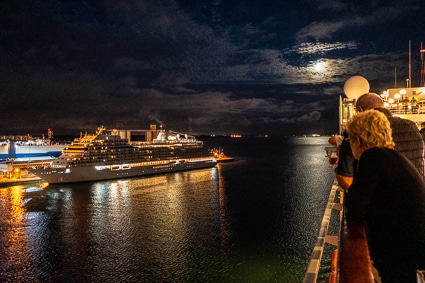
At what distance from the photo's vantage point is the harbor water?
551 inches

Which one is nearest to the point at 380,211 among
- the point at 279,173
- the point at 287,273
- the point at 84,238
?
the point at 287,273

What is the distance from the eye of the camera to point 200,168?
174 ft

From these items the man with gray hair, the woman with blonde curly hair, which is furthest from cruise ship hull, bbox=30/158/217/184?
the woman with blonde curly hair

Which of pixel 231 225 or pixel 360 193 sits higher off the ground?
pixel 360 193

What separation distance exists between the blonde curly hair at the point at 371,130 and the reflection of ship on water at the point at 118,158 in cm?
3916

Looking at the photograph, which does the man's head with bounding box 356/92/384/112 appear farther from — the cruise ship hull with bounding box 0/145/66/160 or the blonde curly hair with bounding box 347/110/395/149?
the cruise ship hull with bounding box 0/145/66/160

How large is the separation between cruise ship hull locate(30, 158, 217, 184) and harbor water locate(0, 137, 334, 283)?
10.2ft

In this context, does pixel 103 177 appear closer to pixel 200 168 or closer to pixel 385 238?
pixel 200 168

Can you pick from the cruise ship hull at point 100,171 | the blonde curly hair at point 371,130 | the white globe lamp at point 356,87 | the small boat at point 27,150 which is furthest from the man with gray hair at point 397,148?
the small boat at point 27,150

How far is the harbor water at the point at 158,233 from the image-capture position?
1401cm

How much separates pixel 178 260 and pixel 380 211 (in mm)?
14697

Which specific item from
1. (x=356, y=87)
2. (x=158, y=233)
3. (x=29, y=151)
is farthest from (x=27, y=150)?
(x=356, y=87)

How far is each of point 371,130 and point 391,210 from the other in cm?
40

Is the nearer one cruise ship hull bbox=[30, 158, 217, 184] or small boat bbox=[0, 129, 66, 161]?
cruise ship hull bbox=[30, 158, 217, 184]
